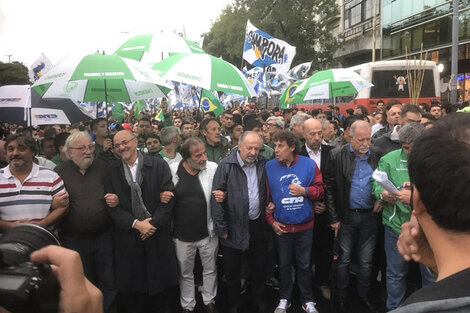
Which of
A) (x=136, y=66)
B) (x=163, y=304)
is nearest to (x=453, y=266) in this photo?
(x=163, y=304)

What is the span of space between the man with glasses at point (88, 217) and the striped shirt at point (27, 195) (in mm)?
271

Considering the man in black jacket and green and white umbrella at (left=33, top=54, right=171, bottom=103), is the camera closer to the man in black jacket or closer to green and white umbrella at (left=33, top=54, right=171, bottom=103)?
the man in black jacket

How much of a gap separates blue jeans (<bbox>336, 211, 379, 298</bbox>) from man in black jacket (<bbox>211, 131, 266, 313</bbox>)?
851mm

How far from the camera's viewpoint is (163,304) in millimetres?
4215

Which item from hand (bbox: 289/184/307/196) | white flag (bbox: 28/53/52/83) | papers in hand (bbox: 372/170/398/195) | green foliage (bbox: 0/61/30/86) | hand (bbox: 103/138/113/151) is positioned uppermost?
green foliage (bbox: 0/61/30/86)

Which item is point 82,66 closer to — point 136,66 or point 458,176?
point 136,66

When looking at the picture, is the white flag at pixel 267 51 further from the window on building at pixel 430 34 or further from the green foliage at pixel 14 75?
the window on building at pixel 430 34

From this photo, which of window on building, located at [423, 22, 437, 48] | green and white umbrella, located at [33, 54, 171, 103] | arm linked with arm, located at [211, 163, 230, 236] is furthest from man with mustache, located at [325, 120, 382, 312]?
window on building, located at [423, 22, 437, 48]

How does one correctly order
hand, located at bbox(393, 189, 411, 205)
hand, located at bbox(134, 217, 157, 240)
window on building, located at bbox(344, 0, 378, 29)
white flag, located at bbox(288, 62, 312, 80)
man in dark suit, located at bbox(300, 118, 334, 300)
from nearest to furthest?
hand, located at bbox(393, 189, 411, 205), hand, located at bbox(134, 217, 157, 240), man in dark suit, located at bbox(300, 118, 334, 300), white flag, located at bbox(288, 62, 312, 80), window on building, located at bbox(344, 0, 378, 29)

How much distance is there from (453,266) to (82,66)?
14.8 ft

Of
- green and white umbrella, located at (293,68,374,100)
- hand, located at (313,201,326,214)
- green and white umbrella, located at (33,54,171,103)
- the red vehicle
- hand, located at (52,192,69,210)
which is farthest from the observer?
the red vehicle

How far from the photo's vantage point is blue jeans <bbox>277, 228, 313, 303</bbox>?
13.4ft

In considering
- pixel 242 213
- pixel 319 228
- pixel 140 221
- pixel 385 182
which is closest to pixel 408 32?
pixel 319 228

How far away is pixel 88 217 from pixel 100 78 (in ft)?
5.55
